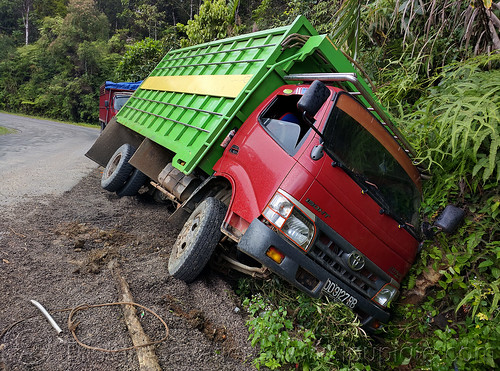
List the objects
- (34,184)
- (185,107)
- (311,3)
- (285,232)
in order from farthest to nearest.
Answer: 1. (311,3)
2. (34,184)
3. (185,107)
4. (285,232)

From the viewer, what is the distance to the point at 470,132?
3.61 meters

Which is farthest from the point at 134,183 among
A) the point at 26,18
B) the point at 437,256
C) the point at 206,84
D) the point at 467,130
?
the point at 26,18

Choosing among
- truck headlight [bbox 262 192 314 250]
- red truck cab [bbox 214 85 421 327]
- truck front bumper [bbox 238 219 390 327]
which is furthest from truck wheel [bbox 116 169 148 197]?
truck headlight [bbox 262 192 314 250]

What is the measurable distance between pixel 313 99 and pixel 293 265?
4.15 feet

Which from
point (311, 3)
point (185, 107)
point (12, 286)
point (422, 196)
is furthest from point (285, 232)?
point (311, 3)

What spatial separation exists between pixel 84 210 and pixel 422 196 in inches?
173

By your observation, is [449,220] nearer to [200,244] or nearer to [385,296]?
[385,296]

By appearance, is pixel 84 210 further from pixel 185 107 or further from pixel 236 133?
pixel 236 133

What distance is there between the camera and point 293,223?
296cm

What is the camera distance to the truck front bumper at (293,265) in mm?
2881

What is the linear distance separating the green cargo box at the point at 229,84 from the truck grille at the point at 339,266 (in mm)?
1562

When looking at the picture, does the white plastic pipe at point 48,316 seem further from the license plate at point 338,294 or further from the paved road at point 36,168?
the paved road at point 36,168

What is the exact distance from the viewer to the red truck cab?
2.96 meters

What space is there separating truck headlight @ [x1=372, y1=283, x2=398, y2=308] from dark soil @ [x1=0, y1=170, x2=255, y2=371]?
3.85ft
